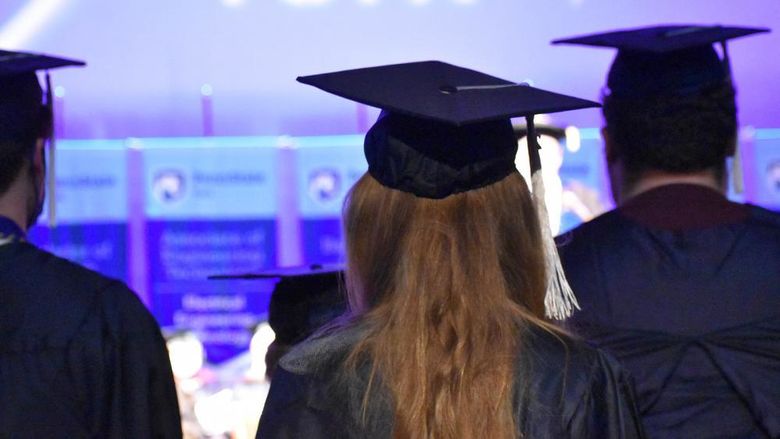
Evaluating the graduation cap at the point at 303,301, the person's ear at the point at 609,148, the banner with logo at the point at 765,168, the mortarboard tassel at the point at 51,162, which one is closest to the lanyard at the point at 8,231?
the mortarboard tassel at the point at 51,162

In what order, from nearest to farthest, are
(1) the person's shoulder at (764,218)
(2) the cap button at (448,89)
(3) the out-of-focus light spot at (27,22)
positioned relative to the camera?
Result: (2) the cap button at (448,89) < (1) the person's shoulder at (764,218) < (3) the out-of-focus light spot at (27,22)

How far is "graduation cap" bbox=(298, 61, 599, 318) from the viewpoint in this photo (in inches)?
58.6

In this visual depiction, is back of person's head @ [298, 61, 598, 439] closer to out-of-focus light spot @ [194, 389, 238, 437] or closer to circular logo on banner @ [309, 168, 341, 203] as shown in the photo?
out-of-focus light spot @ [194, 389, 238, 437]

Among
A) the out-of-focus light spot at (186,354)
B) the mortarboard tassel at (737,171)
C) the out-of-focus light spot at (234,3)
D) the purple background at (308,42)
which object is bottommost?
the out-of-focus light spot at (186,354)

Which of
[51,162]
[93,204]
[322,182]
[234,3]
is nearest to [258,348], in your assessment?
[322,182]

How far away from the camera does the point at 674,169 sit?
2.03m

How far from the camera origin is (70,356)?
75.8 inches

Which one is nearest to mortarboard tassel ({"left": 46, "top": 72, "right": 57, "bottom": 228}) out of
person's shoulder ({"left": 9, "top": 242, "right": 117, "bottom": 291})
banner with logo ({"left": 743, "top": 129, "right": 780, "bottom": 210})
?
person's shoulder ({"left": 9, "top": 242, "right": 117, "bottom": 291})

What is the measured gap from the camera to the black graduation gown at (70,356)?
1886 millimetres

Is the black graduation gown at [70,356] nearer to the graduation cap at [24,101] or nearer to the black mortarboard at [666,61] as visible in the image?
the graduation cap at [24,101]

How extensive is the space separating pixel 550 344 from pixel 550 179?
274 cm

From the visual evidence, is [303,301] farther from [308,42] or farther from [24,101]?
[308,42]

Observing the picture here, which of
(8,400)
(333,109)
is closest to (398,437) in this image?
(8,400)

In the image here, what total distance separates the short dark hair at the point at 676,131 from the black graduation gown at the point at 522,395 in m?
0.65
